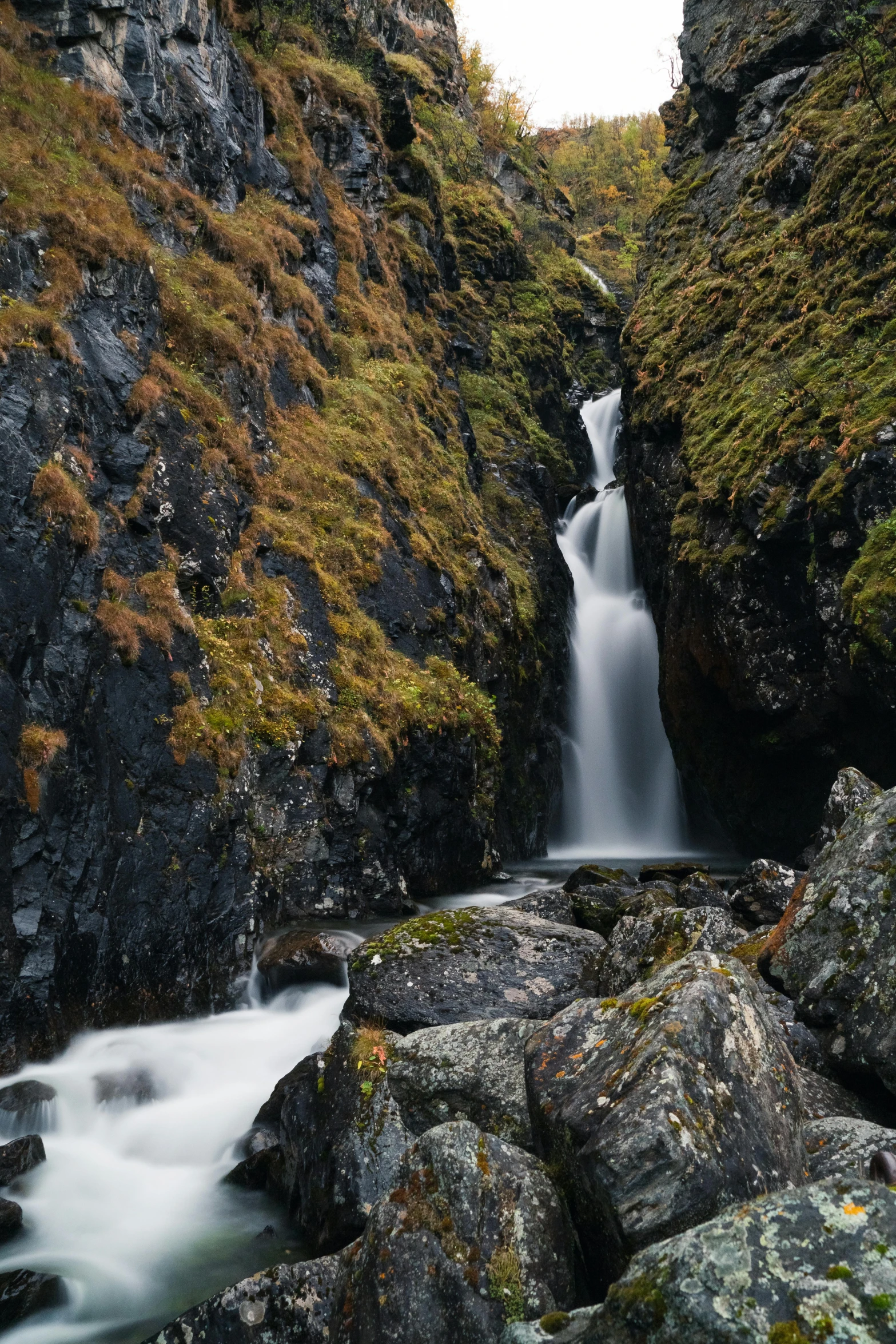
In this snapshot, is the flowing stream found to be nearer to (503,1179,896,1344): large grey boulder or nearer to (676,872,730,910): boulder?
(503,1179,896,1344): large grey boulder

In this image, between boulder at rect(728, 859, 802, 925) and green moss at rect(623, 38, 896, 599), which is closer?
boulder at rect(728, 859, 802, 925)

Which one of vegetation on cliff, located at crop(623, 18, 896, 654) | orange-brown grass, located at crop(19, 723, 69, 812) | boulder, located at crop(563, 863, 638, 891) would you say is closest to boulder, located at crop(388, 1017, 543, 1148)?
orange-brown grass, located at crop(19, 723, 69, 812)

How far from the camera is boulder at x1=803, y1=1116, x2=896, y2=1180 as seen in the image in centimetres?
395

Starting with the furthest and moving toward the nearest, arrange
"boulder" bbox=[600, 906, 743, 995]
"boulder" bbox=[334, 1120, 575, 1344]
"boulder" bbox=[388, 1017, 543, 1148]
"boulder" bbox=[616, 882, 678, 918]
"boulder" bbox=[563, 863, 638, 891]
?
"boulder" bbox=[563, 863, 638, 891] → "boulder" bbox=[616, 882, 678, 918] → "boulder" bbox=[600, 906, 743, 995] → "boulder" bbox=[388, 1017, 543, 1148] → "boulder" bbox=[334, 1120, 575, 1344]

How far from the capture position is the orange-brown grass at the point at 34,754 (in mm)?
7457

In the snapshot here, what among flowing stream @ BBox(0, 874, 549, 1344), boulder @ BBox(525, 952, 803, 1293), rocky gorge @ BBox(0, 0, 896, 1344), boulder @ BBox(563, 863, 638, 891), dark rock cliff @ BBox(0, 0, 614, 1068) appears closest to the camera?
boulder @ BBox(525, 952, 803, 1293)

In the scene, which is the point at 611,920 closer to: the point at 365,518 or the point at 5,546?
the point at 5,546

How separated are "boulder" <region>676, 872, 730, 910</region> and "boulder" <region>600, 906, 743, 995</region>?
275 centimetres

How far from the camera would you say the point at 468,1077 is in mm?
4926

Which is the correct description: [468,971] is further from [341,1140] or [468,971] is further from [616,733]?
[616,733]

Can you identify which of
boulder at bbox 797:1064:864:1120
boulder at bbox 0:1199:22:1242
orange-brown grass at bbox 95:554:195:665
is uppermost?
orange-brown grass at bbox 95:554:195:665

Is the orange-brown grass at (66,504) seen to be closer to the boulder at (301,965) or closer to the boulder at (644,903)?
the boulder at (301,965)

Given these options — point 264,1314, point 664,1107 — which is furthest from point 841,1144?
point 264,1314

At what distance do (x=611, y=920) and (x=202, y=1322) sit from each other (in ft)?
20.7
